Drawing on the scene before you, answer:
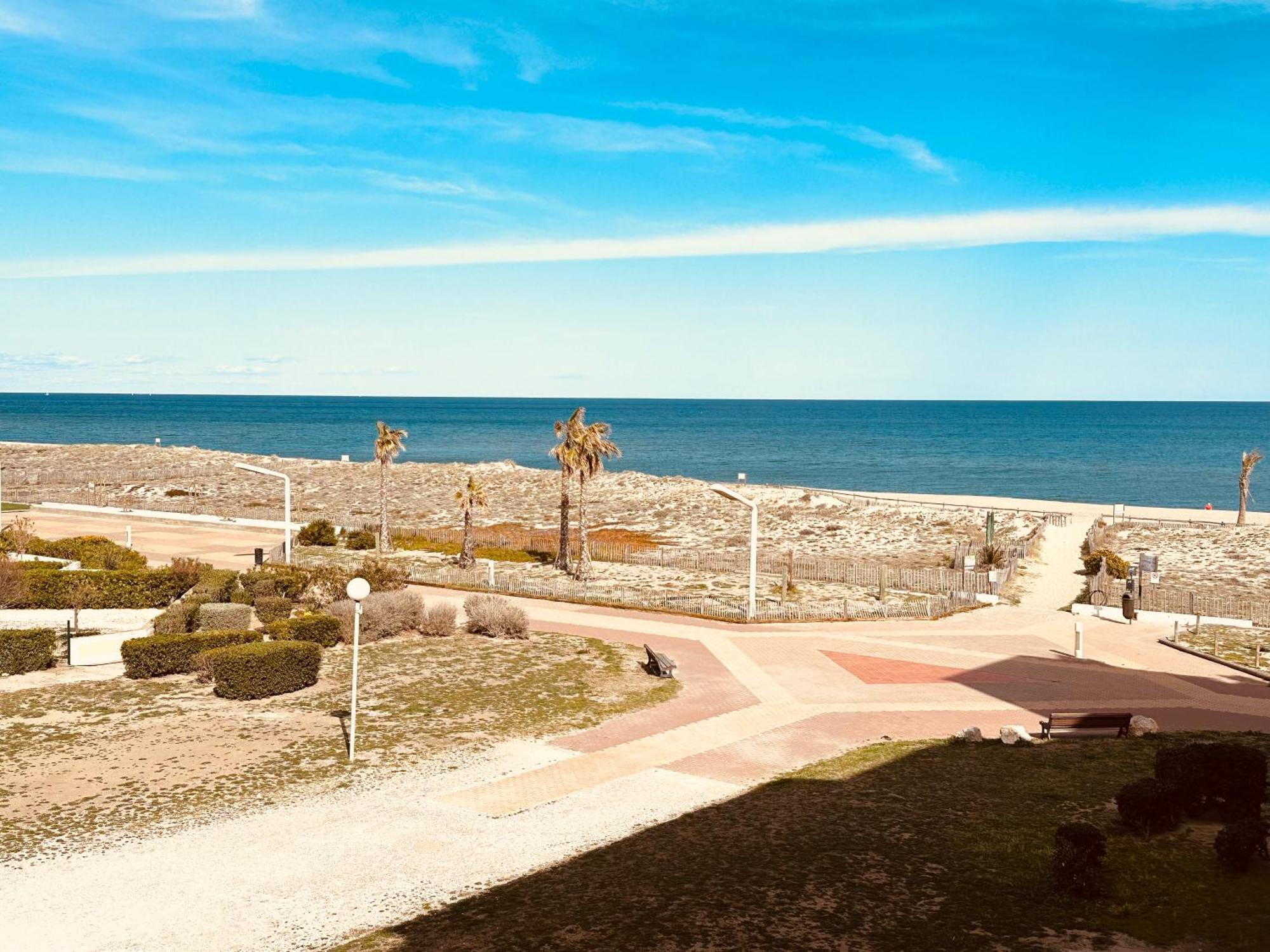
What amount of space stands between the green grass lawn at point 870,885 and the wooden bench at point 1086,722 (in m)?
3.00

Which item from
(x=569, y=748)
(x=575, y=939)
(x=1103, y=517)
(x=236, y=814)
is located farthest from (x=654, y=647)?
(x=1103, y=517)

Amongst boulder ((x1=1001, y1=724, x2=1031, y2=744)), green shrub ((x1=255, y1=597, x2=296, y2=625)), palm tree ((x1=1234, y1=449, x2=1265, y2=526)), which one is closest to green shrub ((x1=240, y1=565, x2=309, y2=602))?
green shrub ((x1=255, y1=597, x2=296, y2=625))

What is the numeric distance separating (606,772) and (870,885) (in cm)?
648

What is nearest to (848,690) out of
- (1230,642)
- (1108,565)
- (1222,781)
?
(1222,781)

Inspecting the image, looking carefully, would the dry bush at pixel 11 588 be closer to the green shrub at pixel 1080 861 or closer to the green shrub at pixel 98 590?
the green shrub at pixel 98 590

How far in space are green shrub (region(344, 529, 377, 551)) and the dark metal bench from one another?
88.1 feet

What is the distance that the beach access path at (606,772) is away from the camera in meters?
12.9

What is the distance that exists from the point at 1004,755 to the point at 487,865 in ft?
34.7

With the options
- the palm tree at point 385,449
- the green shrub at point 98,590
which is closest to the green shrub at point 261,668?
the green shrub at point 98,590

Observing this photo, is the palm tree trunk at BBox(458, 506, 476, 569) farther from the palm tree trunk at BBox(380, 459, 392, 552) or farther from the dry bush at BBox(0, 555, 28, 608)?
the dry bush at BBox(0, 555, 28, 608)

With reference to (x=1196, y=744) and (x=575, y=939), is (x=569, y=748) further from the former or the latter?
(x=1196, y=744)

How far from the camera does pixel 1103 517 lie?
70.6m

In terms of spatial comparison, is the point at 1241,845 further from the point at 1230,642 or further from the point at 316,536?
the point at 316,536

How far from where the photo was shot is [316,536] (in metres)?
50.1
